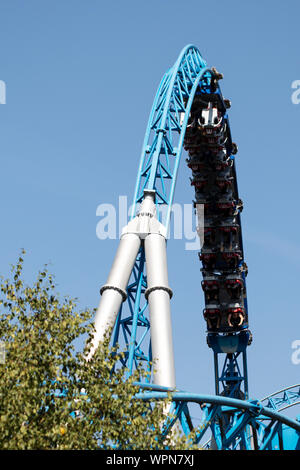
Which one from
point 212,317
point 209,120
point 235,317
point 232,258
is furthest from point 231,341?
point 209,120

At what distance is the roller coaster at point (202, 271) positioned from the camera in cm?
2845

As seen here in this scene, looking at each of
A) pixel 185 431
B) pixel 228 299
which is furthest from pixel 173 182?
pixel 228 299

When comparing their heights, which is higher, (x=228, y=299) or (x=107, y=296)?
(x=228, y=299)

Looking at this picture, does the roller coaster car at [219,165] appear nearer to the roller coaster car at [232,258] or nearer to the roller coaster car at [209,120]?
the roller coaster car at [209,120]

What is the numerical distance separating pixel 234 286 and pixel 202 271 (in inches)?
77.5

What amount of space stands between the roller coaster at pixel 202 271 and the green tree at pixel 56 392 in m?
1.14

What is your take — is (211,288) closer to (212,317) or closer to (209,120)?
(212,317)

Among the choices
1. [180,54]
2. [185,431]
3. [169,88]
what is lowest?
[185,431]

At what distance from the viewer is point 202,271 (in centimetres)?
4925

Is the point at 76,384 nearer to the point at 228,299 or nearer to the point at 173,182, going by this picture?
the point at 173,182

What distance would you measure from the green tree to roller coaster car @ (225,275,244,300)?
1138 inches

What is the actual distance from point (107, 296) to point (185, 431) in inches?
225

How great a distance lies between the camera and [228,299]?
48.8m
